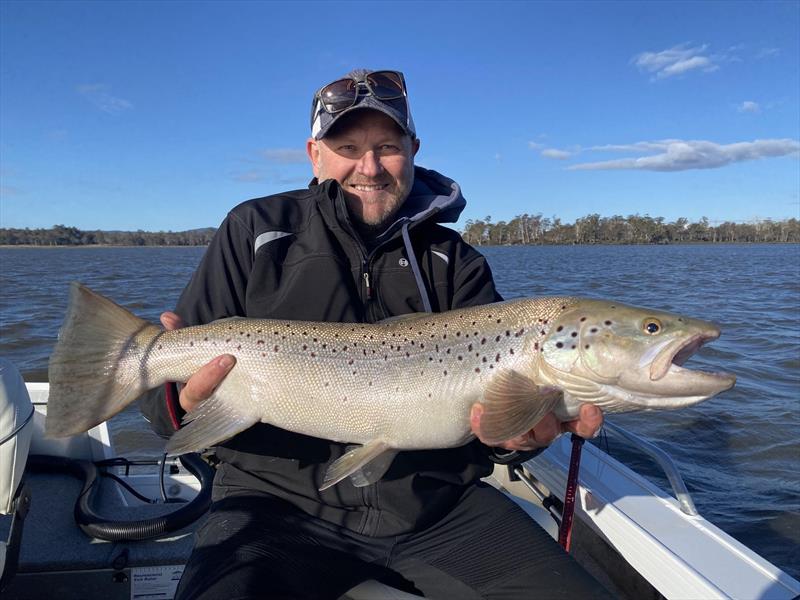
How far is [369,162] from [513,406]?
1814 mm

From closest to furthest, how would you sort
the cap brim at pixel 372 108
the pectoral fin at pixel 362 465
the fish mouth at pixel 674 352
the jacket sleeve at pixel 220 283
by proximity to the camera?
the fish mouth at pixel 674 352
the pectoral fin at pixel 362 465
the jacket sleeve at pixel 220 283
the cap brim at pixel 372 108

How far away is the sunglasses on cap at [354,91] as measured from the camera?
3.57m

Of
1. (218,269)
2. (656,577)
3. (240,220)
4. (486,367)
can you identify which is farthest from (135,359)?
(656,577)

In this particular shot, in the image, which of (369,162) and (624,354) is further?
(369,162)

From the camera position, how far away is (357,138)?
3680 millimetres

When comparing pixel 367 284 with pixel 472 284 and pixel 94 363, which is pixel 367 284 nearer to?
pixel 472 284

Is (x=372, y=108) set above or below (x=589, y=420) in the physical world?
above

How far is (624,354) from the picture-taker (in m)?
2.90

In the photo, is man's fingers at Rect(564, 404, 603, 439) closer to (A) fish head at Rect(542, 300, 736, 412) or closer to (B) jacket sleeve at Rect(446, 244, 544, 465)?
(A) fish head at Rect(542, 300, 736, 412)

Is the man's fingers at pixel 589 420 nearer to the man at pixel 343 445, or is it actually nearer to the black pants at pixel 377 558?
the man at pixel 343 445

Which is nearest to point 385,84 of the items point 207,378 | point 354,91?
point 354,91

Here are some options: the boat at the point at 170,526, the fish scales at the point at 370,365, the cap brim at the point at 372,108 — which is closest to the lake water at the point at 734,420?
the boat at the point at 170,526

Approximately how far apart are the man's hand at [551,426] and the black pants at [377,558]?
48 centimetres

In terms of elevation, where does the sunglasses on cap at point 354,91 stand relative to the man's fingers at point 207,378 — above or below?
above
